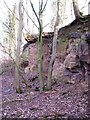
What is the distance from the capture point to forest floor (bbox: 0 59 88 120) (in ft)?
18.7

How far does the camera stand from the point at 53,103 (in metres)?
6.50

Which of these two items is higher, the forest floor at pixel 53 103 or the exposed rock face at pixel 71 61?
the exposed rock face at pixel 71 61

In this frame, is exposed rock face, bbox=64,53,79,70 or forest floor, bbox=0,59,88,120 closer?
forest floor, bbox=0,59,88,120

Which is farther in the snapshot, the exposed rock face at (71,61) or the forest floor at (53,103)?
the exposed rock face at (71,61)

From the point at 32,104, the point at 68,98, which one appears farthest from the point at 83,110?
the point at 32,104

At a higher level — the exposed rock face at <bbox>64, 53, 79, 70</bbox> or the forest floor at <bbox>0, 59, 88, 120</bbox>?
the exposed rock face at <bbox>64, 53, 79, 70</bbox>

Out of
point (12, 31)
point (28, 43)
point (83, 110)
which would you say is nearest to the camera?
point (83, 110)

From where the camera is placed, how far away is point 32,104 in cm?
678

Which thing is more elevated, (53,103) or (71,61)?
(71,61)

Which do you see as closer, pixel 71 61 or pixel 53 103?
pixel 53 103

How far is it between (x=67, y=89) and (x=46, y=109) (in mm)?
1404

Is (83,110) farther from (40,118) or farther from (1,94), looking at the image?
(1,94)

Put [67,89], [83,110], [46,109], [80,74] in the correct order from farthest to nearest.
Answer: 1. [80,74]
2. [67,89]
3. [46,109]
4. [83,110]

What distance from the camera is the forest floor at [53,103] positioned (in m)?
5.70
